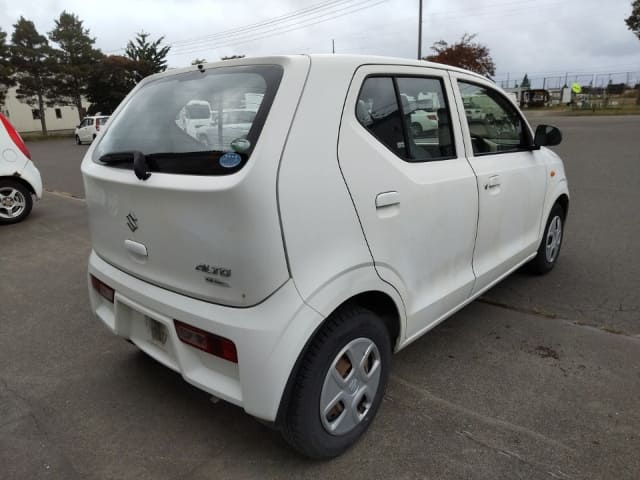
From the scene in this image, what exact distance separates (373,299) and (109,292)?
136 cm

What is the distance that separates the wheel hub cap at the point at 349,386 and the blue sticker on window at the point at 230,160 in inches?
35.8

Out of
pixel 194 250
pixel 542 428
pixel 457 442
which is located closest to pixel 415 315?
pixel 457 442

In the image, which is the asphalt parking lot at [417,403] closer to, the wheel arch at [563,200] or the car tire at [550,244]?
the car tire at [550,244]

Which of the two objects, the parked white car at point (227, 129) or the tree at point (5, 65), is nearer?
the parked white car at point (227, 129)

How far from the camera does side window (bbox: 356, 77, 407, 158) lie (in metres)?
2.19

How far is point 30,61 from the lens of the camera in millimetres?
40844

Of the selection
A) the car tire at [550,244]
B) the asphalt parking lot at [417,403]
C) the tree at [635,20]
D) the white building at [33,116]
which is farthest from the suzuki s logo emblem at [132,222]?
the white building at [33,116]

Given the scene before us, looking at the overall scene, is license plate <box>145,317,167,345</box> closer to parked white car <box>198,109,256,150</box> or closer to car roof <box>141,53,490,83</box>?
parked white car <box>198,109,256,150</box>

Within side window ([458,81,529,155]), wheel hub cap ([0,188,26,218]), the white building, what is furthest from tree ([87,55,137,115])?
side window ([458,81,529,155])

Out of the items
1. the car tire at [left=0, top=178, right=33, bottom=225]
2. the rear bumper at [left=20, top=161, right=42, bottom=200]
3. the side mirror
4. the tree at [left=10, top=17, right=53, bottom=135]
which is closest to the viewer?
the side mirror

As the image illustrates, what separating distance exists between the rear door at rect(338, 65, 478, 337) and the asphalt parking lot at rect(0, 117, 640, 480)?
49 cm

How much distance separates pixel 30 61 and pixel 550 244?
47713 millimetres

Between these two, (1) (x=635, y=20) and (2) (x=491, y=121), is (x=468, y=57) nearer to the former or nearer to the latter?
(1) (x=635, y=20)

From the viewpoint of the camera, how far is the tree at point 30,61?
40.6 metres
